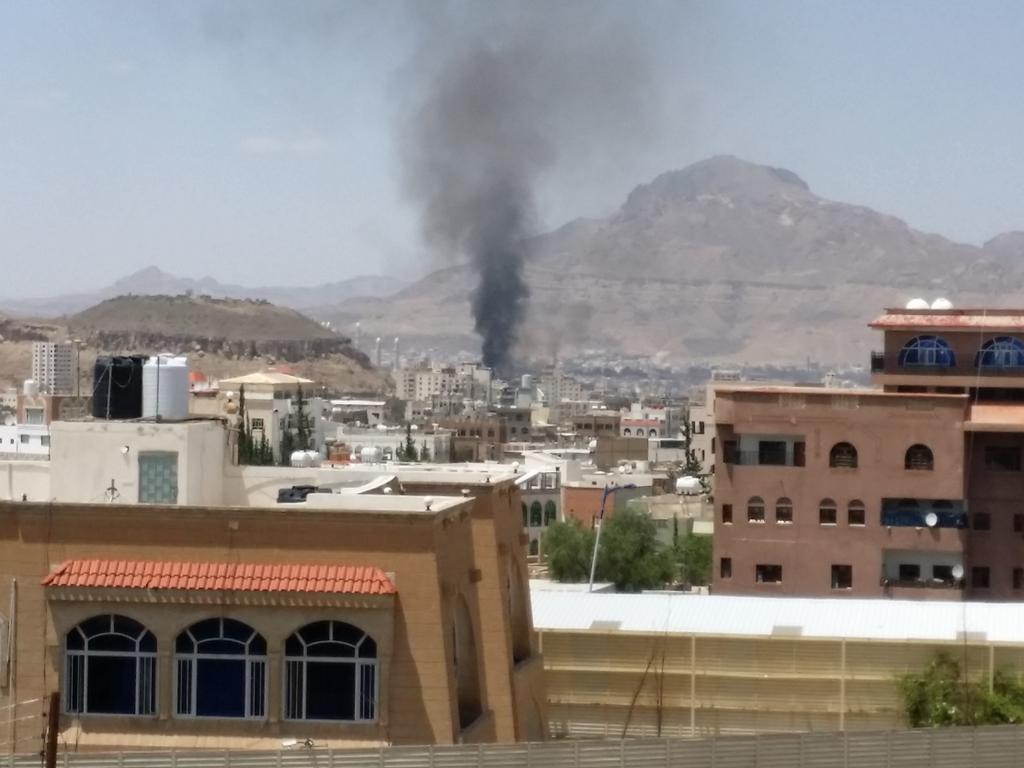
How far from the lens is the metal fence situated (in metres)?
10.6

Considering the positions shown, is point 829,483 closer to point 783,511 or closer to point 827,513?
point 827,513

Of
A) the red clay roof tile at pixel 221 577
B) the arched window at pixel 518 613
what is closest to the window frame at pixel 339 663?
the red clay roof tile at pixel 221 577

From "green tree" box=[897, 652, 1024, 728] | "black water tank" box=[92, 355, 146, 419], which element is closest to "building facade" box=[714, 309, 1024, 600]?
"green tree" box=[897, 652, 1024, 728]

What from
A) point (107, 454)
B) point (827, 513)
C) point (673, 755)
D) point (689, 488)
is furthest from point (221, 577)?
point (689, 488)

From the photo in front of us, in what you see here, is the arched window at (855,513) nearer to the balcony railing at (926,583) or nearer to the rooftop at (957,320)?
the balcony railing at (926,583)

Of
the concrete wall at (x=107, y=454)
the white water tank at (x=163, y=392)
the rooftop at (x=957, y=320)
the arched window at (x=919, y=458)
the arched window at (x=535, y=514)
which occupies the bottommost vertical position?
the arched window at (x=535, y=514)

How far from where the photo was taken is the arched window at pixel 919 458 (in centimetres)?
2627

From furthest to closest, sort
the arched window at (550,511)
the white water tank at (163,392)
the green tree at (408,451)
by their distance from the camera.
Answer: the green tree at (408,451), the arched window at (550,511), the white water tank at (163,392)

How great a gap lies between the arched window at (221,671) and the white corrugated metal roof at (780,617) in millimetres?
5909

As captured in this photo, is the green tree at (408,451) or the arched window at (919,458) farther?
the green tree at (408,451)

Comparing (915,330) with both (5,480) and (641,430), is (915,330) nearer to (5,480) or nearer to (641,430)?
(5,480)

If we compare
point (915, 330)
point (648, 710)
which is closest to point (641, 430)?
point (915, 330)

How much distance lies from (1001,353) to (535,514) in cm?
2558

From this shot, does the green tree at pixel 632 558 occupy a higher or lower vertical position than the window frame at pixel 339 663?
lower
